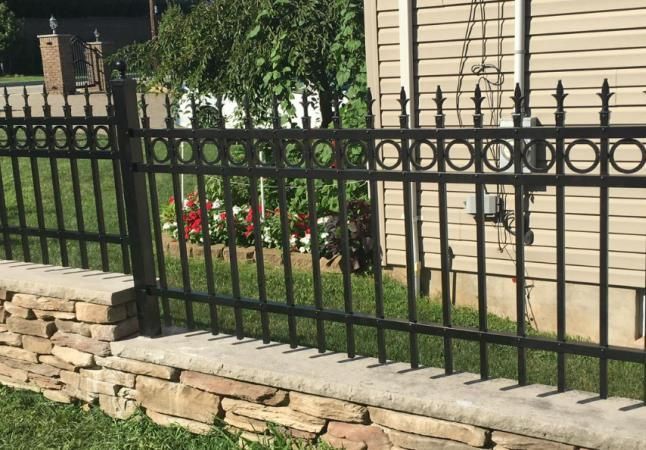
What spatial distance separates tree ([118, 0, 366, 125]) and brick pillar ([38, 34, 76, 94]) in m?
21.3

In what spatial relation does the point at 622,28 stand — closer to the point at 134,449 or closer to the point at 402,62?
the point at 402,62

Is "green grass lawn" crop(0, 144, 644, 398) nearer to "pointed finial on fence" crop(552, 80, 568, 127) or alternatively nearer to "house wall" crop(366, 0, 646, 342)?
"house wall" crop(366, 0, 646, 342)

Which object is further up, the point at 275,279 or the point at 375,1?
the point at 375,1

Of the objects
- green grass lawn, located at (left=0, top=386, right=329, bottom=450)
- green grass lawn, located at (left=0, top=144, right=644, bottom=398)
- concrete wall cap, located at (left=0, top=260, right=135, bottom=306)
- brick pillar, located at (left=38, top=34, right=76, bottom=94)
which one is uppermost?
brick pillar, located at (left=38, top=34, right=76, bottom=94)

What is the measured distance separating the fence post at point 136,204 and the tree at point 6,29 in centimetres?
3809

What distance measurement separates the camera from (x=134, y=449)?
4047 millimetres

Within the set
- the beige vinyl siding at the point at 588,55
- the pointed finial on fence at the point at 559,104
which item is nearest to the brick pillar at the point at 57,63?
the beige vinyl siding at the point at 588,55

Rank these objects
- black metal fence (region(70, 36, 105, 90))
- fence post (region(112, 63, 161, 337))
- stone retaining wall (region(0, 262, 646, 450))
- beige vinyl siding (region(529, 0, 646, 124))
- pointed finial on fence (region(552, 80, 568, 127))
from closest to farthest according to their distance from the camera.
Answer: pointed finial on fence (region(552, 80, 568, 127)), stone retaining wall (region(0, 262, 646, 450)), fence post (region(112, 63, 161, 337)), beige vinyl siding (region(529, 0, 646, 124)), black metal fence (region(70, 36, 105, 90))

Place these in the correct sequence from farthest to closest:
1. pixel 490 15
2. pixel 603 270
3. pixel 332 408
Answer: pixel 490 15, pixel 332 408, pixel 603 270

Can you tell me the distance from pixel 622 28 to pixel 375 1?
1.83 metres

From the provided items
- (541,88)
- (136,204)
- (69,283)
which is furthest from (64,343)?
(541,88)

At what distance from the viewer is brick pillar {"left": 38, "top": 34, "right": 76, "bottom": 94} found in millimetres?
29000

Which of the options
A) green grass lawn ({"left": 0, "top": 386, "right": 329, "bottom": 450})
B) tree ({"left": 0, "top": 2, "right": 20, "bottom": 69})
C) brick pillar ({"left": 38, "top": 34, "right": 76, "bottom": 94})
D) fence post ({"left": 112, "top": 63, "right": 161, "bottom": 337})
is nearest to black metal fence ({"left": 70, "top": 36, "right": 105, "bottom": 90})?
brick pillar ({"left": 38, "top": 34, "right": 76, "bottom": 94})

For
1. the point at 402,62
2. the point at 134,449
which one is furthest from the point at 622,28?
the point at 134,449
